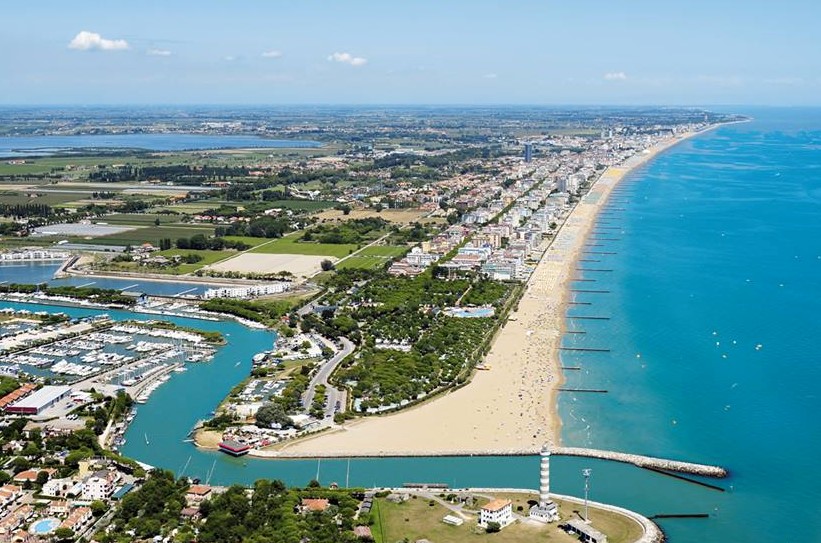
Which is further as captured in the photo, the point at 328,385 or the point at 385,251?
the point at 385,251

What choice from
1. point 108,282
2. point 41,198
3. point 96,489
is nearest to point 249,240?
point 108,282

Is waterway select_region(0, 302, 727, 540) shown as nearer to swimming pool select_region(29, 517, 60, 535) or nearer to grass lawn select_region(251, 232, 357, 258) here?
swimming pool select_region(29, 517, 60, 535)

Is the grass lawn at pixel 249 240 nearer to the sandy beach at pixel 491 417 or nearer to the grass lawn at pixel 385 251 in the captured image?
the grass lawn at pixel 385 251

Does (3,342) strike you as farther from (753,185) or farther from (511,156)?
(511,156)

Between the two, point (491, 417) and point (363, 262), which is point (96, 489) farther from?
point (363, 262)

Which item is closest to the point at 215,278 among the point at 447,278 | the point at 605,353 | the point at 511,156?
the point at 447,278

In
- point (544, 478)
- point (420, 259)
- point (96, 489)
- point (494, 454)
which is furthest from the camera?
point (420, 259)
